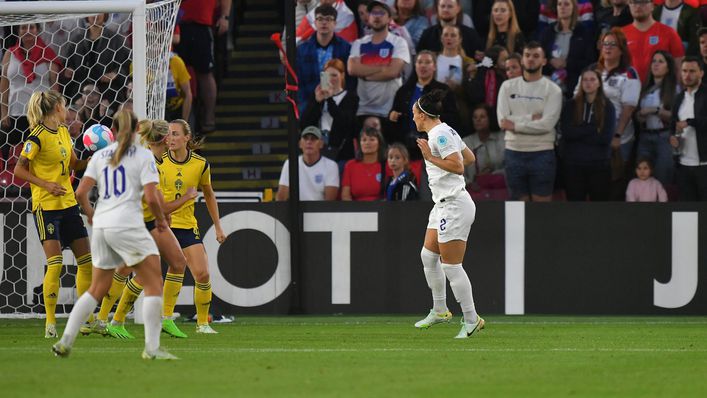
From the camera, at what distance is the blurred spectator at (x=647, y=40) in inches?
631

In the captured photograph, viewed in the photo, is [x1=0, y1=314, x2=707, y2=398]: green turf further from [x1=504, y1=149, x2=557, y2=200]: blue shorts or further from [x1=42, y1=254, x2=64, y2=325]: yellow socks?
[x1=504, y1=149, x2=557, y2=200]: blue shorts

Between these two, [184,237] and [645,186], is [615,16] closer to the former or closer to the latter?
[645,186]

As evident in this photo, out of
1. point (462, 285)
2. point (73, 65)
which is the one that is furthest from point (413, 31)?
point (462, 285)

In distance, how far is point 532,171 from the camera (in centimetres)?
1530

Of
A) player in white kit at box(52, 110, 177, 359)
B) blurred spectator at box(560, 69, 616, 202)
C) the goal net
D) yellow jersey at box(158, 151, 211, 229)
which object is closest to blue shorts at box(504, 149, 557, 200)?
blurred spectator at box(560, 69, 616, 202)

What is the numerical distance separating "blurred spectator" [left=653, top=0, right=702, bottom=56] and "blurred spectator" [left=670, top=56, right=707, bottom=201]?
1074 mm

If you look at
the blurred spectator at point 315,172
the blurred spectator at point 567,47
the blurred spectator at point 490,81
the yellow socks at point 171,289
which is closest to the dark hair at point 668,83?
the blurred spectator at point 567,47

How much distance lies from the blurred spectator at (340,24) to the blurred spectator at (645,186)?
14.1 feet

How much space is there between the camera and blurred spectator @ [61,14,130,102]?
15031 mm

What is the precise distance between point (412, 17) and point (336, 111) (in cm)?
186

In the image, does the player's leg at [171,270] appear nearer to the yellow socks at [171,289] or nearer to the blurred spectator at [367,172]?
the yellow socks at [171,289]

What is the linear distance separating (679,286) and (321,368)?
7208 millimetres

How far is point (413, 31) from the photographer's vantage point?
16875mm

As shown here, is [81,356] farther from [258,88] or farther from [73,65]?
[258,88]
